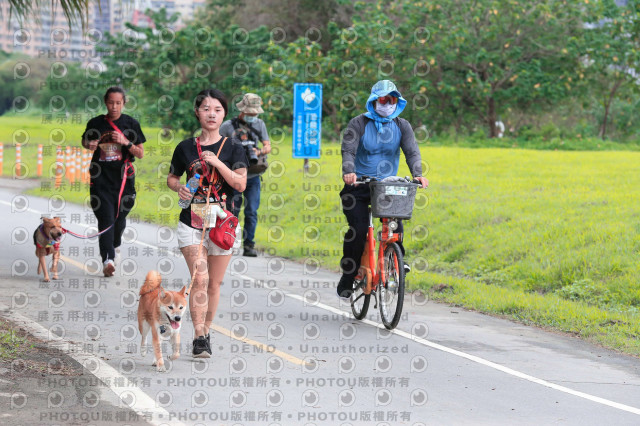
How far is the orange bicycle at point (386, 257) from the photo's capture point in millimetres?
9055

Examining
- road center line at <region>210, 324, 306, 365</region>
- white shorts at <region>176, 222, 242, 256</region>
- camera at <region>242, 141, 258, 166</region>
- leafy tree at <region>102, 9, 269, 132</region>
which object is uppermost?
leafy tree at <region>102, 9, 269, 132</region>

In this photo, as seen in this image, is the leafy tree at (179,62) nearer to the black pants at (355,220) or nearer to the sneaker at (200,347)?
the black pants at (355,220)

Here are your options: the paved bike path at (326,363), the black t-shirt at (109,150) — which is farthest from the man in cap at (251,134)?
the paved bike path at (326,363)

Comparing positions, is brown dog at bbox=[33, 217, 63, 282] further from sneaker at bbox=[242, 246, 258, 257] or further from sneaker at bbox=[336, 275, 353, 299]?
sneaker at bbox=[242, 246, 258, 257]

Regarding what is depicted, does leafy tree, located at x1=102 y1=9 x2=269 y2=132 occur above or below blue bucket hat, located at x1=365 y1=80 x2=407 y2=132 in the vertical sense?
above

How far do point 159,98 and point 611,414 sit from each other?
32471 millimetres

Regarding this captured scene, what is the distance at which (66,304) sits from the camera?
10.2 m

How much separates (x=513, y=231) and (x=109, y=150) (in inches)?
239

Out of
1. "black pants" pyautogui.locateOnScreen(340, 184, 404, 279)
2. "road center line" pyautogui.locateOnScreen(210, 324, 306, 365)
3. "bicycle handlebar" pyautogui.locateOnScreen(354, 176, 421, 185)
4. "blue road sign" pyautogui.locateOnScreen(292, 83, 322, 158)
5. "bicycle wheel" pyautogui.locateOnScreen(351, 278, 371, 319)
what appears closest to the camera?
"road center line" pyautogui.locateOnScreen(210, 324, 306, 365)

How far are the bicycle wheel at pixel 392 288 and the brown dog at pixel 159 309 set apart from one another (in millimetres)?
2406

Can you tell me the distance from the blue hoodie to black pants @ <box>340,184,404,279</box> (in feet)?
0.61

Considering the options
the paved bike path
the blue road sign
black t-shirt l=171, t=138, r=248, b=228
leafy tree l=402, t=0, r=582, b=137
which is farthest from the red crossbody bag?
leafy tree l=402, t=0, r=582, b=137

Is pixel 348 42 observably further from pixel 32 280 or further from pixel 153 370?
pixel 153 370

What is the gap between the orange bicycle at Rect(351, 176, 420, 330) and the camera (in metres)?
9.05
